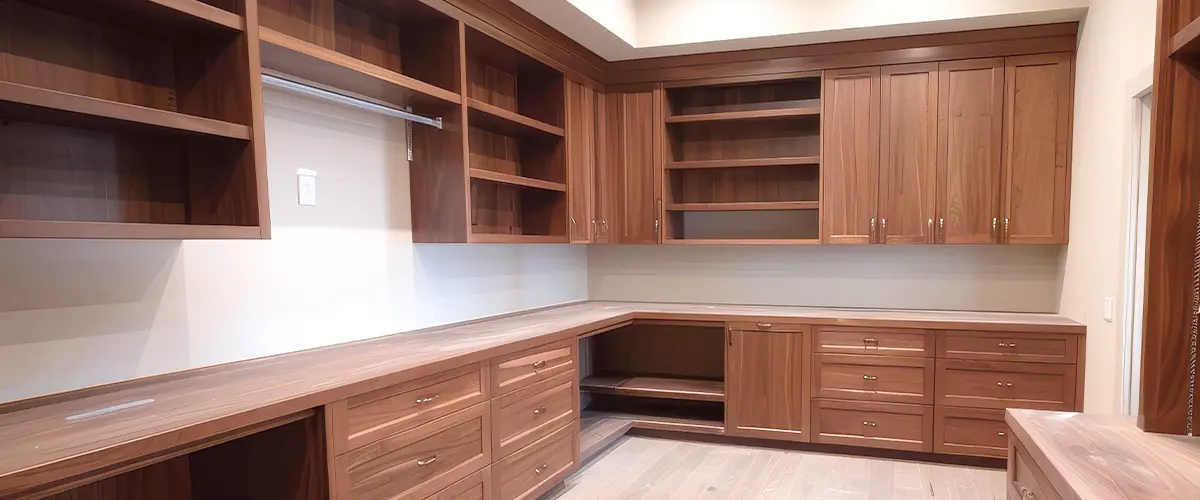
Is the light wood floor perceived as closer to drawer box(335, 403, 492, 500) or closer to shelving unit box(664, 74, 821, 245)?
drawer box(335, 403, 492, 500)

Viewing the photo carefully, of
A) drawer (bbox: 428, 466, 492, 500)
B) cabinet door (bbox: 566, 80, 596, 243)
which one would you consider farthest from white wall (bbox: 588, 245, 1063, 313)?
drawer (bbox: 428, 466, 492, 500)

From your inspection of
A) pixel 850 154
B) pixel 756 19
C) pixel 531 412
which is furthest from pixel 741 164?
pixel 531 412

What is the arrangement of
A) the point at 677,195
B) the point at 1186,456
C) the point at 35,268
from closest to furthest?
the point at 1186,456 → the point at 35,268 → the point at 677,195

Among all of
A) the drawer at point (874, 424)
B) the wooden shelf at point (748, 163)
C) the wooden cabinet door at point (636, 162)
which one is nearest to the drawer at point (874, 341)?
the drawer at point (874, 424)

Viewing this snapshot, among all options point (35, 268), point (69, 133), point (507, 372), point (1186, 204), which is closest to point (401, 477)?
point (507, 372)

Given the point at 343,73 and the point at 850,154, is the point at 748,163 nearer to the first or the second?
the point at 850,154

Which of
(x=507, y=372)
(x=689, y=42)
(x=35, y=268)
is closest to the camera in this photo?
(x=35, y=268)

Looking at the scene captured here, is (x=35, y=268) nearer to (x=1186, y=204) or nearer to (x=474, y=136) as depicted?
(x=474, y=136)

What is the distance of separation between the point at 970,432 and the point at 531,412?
7.83ft

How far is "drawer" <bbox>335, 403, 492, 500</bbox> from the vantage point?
1.91 m

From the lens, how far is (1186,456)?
1.20 m

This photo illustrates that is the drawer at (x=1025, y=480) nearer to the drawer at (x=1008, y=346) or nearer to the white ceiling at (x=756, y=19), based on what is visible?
the drawer at (x=1008, y=346)

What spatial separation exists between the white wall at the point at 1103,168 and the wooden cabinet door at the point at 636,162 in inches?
89.7

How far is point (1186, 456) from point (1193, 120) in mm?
645
